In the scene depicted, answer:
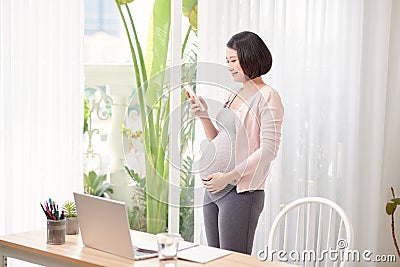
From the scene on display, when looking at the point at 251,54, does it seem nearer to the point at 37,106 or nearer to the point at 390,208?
the point at 390,208

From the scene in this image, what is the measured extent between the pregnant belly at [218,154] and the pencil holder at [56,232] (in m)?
0.59

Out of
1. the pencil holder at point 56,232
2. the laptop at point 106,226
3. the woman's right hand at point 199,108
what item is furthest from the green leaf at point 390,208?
the pencil holder at point 56,232

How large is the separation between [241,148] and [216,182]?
190 mm

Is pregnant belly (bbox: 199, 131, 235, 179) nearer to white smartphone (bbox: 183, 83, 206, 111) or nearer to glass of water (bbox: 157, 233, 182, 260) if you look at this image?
white smartphone (bbox: 183, 83, 206, 111)

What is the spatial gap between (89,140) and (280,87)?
4.18ft

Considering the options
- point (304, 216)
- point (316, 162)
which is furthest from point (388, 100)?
point (304, 216)

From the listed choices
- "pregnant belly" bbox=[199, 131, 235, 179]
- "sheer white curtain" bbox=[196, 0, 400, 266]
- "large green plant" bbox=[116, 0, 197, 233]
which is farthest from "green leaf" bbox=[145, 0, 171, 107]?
"pregnant belly" bbox=[199, 131, 235, 179]

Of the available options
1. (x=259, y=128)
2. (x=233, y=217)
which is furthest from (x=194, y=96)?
(x=233, y=217)

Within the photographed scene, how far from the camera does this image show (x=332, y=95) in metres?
3.80

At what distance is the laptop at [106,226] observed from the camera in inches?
92.0

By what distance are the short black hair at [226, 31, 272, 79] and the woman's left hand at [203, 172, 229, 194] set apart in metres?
0.48

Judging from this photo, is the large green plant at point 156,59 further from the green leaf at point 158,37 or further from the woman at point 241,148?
the woman at point 241,148

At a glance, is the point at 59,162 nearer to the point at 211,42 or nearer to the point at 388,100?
the point at 211,42

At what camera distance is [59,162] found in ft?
13.1
